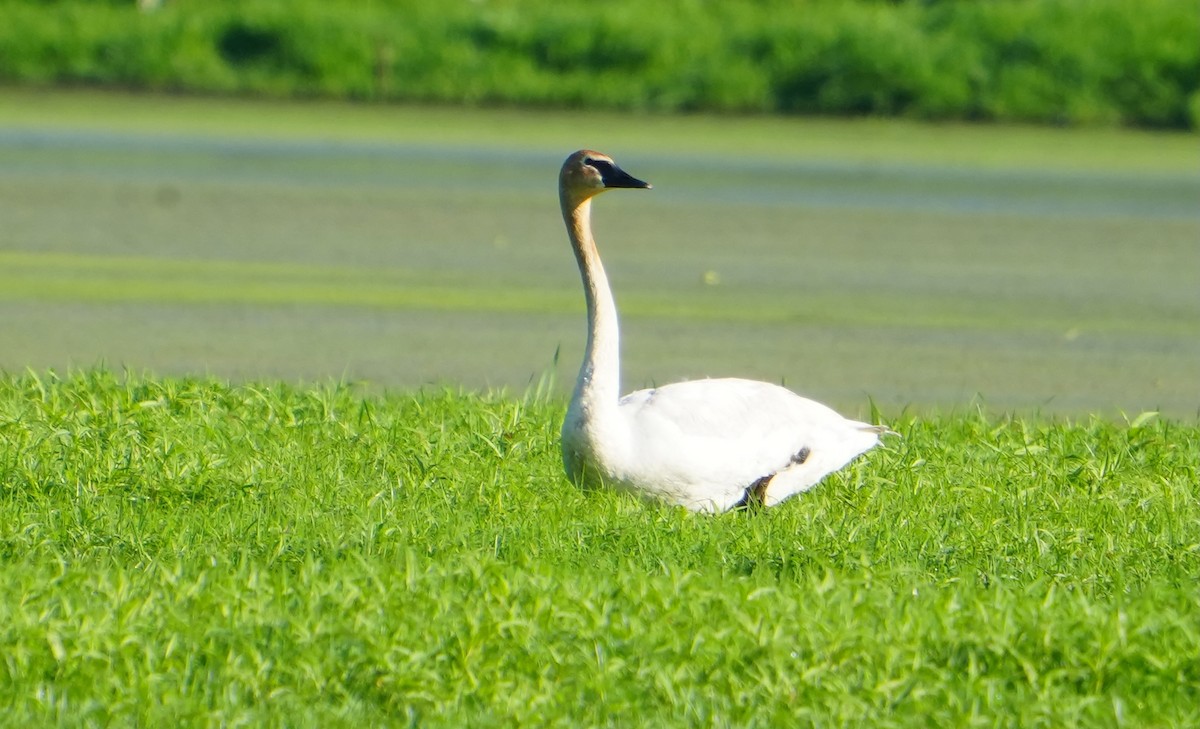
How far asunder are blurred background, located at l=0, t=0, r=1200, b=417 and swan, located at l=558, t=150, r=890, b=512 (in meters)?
1.57

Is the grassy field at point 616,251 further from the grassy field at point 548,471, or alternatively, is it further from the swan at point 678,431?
the swan at point 678,431

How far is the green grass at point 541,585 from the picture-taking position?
3830 mm

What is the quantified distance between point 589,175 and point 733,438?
33.7 inches

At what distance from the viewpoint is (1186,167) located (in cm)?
1534

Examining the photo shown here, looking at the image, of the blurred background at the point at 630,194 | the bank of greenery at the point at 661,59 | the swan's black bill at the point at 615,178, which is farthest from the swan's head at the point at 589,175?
the bank of greenery at the point at 661,59

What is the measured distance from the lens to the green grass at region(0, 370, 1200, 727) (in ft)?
12.6

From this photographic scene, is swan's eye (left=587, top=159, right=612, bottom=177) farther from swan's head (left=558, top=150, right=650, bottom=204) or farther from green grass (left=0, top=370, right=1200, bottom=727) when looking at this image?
green grass (left=0, top=370, right=1200, bottom=727)

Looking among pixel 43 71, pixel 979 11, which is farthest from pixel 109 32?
pixel 979 11

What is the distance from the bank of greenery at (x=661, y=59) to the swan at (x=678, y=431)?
12.6 meters

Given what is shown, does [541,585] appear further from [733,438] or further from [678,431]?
[733,438]

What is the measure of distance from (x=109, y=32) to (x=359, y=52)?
2.48 meters

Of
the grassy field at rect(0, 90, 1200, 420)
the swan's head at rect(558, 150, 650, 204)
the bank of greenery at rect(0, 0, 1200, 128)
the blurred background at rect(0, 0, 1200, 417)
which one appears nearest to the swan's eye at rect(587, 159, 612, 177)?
the swan's head at rect(558, 150, 650, 204)

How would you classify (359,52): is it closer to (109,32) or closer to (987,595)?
(109,32)

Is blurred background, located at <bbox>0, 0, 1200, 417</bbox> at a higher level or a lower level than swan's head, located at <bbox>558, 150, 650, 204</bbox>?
lower
